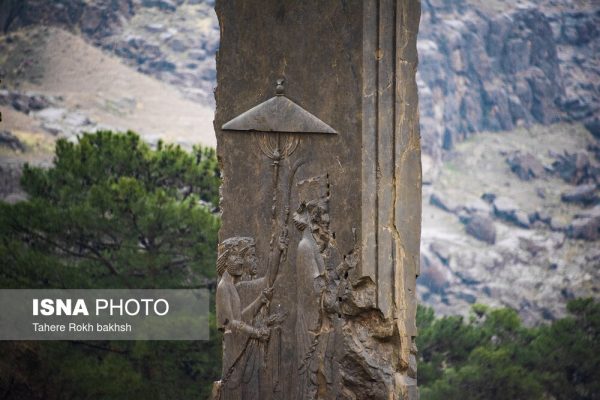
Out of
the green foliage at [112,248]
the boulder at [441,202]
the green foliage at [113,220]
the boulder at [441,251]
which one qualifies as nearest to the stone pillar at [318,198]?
the green foliage at [112,248]

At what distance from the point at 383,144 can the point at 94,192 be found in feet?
22.7

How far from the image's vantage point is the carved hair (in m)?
10.4

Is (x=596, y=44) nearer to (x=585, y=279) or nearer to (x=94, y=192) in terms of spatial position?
(x=585, y=279)

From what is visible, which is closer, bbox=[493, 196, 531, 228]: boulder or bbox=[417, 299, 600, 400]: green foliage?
bbox=[417, 299, 600, 400]: green foliage

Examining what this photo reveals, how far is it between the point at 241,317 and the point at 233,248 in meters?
0.50

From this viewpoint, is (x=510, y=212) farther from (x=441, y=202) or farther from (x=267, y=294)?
(x=267, y=294)

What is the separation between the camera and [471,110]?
35.2 metres

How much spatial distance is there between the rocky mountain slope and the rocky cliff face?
34mm

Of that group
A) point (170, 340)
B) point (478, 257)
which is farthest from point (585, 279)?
point (170, 340)

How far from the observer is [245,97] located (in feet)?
34.1

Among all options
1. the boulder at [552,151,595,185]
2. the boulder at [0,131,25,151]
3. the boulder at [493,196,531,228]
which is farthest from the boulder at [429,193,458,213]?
the boulder at [0,131,25,151]

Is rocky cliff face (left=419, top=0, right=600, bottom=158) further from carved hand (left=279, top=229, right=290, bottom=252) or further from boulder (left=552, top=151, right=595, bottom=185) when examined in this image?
carved hand (left=279, top=229, right=290, bottom=252)

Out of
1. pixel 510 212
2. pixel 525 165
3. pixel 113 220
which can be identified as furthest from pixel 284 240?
pixel 525 165

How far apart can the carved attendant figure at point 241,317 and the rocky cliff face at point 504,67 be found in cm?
2350
